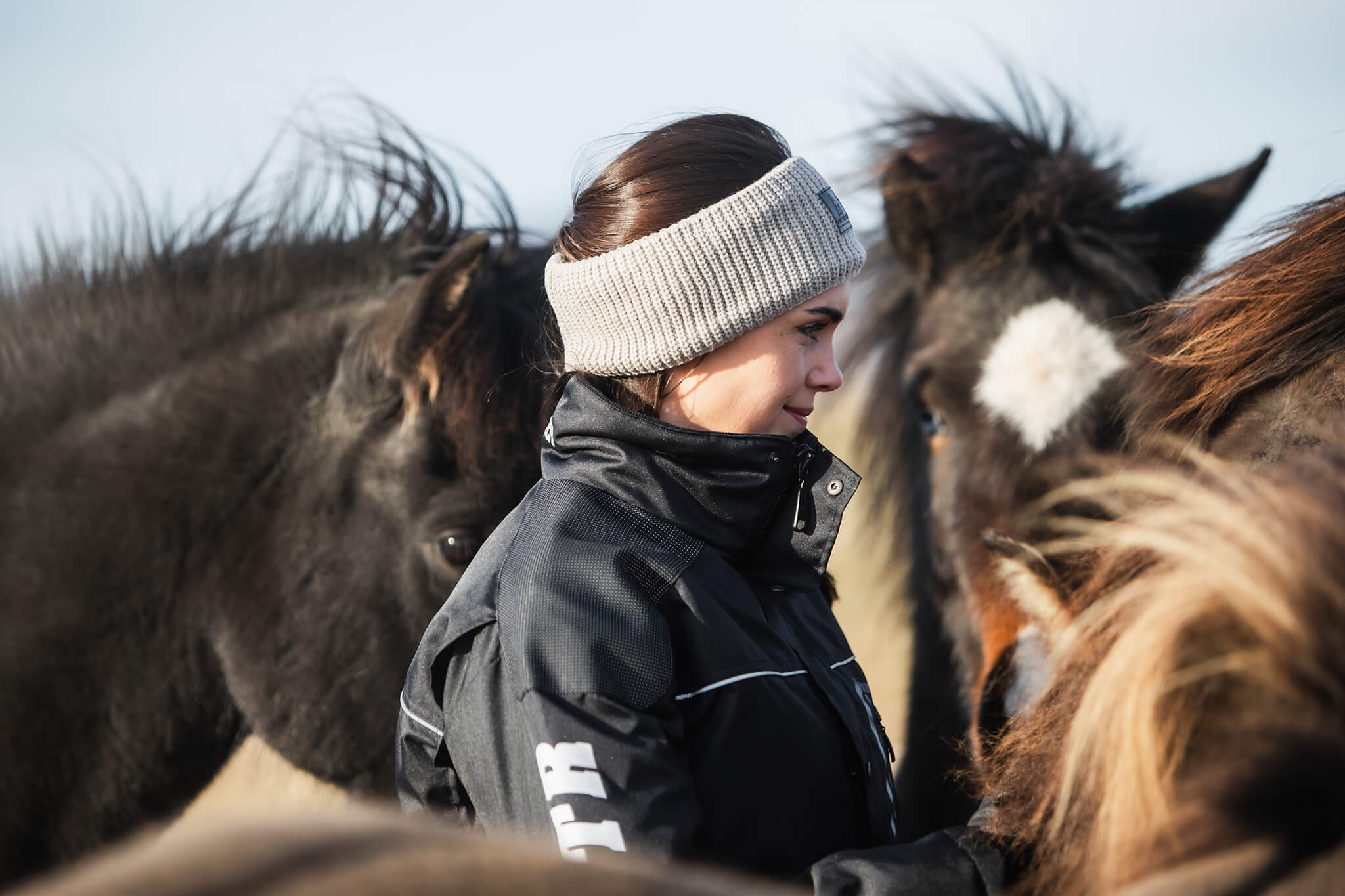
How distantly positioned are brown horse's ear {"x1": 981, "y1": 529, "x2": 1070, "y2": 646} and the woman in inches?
12.0

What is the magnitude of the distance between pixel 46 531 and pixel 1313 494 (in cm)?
247

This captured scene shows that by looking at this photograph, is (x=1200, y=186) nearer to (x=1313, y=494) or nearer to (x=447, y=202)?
(x=447, y=202)

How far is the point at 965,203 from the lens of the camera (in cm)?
318

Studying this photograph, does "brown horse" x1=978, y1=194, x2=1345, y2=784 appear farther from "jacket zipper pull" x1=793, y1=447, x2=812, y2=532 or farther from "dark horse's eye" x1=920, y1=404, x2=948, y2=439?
"dark horse's eye" x1=920, y1=404, x2=948, y2=439

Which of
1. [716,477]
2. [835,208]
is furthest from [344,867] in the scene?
[835,208]

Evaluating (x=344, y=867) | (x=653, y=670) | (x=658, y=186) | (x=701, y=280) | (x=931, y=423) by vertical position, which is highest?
(x=658, y=186)

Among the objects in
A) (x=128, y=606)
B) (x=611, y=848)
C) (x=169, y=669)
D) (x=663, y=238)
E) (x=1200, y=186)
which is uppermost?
(x=663, y=238)

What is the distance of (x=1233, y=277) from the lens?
5.12ft

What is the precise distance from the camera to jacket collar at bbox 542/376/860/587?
1.29m

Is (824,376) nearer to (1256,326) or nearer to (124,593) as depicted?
(1256,326)

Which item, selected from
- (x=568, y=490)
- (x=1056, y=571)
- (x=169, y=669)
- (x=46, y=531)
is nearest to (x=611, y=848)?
(x=568, y=490)

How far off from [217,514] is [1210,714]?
2228 millimetres

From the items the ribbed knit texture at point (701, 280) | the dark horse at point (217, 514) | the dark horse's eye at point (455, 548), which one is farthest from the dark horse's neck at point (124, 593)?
the ribbed knit texture at point (701, 280)

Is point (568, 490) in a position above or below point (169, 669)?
above
